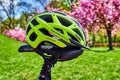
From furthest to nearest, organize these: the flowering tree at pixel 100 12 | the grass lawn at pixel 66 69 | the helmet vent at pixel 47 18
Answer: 1. the flowering tree at pixel 100 12
2. the grass lawn at pixel 66 69
3. the helmet vent at pixel 47 18

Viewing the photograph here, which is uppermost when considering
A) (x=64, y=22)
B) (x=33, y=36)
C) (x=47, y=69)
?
(x=64, y=22)

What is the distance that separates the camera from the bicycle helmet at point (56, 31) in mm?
4461

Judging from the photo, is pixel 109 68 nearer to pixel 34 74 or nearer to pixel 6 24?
pixel 34 74

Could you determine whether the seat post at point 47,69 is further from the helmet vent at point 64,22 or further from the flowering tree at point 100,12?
the flowering tree at point 100,12

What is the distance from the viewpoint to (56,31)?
448 cm

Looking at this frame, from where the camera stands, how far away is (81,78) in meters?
11.4

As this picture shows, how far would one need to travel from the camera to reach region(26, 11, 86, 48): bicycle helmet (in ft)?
14.6

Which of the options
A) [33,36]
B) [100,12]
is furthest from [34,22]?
[100,12]

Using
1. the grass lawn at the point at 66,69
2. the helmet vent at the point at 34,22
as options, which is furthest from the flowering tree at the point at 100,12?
the helmet vent at the point at 34,22

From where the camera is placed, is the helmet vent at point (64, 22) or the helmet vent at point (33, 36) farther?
the helmet vent at point (33, 36)

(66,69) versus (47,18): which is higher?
(47,18)

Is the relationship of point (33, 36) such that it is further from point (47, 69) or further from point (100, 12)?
point (100, 12)

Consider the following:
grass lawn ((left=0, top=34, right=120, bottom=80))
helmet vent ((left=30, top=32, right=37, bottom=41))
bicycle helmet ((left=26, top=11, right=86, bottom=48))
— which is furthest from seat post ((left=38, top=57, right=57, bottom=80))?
grass lawn ((left=0, top=34, right=120, bottom=80))

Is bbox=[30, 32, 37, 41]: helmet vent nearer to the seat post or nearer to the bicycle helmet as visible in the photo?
the bicycle helmet
